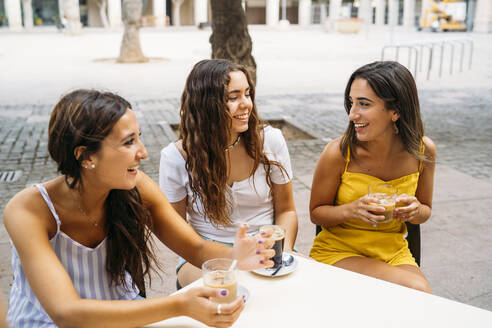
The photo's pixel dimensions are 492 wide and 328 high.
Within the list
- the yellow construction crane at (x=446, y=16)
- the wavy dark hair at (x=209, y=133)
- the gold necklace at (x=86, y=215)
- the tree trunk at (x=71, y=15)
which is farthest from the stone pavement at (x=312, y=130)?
the yellow construction crane at (x=446, y=16)

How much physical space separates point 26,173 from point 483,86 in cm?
1155

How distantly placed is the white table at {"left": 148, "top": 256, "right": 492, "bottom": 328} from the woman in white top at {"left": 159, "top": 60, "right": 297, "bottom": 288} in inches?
25.2

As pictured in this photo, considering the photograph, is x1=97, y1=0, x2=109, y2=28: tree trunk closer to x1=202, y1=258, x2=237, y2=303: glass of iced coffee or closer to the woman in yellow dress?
the woman in yellow dress

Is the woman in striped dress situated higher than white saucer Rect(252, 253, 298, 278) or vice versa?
the woman in striped dress

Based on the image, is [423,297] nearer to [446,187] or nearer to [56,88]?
[446,187]

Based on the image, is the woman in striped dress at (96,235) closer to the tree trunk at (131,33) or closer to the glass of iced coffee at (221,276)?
the glass of iced coffee at (221,276)

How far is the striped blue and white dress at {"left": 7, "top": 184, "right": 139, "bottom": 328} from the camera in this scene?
6.50 feet

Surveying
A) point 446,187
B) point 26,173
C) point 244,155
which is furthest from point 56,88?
point 244,155

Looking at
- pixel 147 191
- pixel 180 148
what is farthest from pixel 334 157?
pixel 147 191

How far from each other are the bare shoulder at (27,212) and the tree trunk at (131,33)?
1732 centimetres

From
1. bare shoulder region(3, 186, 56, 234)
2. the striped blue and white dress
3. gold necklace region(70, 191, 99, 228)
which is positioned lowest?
the striped blue and white dress

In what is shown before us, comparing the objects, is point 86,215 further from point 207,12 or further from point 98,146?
point 207,12

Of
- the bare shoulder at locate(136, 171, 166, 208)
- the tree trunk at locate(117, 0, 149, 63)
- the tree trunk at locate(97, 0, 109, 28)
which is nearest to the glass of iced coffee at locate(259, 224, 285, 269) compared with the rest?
the bare shoulder at locate(136, 171, 166, 208)

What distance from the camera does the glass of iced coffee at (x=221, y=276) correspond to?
5.78 ft
